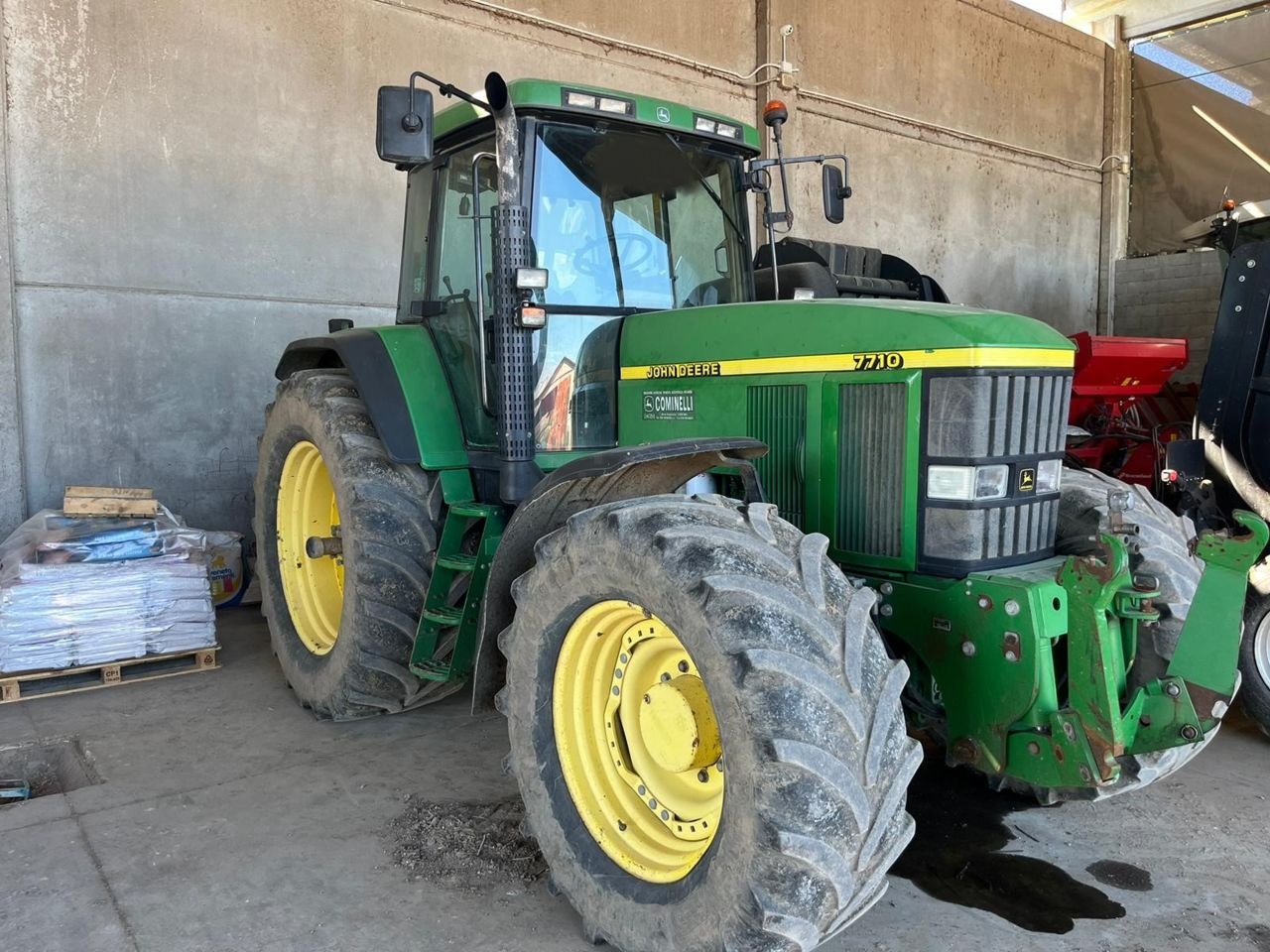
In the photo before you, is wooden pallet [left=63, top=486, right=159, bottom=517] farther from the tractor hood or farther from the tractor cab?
the tractor hood

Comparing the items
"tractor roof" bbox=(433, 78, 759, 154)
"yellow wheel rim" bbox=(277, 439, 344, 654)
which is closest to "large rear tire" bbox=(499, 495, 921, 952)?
"tractor roof" bbox=(433, 78, 759, 154)

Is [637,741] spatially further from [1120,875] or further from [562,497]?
[1120,875]

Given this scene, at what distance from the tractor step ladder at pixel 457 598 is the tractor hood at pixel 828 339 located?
29.5 inches

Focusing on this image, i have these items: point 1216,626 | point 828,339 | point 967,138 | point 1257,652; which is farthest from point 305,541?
point 967,138

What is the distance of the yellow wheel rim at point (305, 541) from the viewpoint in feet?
14.4

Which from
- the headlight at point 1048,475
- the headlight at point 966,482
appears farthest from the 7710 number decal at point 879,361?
the headlight at point 1048,475

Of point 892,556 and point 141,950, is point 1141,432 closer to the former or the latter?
point 892,556

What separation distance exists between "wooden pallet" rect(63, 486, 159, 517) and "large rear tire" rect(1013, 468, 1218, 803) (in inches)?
163

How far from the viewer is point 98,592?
4562 mm

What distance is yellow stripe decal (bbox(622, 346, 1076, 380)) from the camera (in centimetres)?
257

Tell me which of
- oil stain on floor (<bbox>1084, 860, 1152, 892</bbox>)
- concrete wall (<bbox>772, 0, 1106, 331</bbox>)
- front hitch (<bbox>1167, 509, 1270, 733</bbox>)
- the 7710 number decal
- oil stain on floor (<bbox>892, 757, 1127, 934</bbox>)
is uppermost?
concrete wall (<bbox>772, 0, 1106, 331</bbox>)

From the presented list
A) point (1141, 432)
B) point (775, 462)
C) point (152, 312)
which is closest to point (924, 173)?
point (1141, 432)

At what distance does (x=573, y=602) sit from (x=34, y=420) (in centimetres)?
452

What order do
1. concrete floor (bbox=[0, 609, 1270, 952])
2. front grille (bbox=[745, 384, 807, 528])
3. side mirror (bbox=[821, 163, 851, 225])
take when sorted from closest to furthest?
concrete floor (bbox=[0, 609, 1270, 952]) < front grille (bbox=[745, 384, 807, 528]) < side mirror (bbox=[821, 163, 851, 225])
